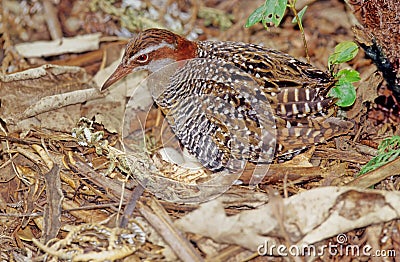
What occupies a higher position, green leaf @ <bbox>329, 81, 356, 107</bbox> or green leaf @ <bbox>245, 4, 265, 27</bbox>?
green leaf @ <bbox>245, 4, 265, 27</bbox>

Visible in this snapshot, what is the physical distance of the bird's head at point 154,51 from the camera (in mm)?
4363

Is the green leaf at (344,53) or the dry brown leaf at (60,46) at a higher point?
the dry brown leaf at (60,46)

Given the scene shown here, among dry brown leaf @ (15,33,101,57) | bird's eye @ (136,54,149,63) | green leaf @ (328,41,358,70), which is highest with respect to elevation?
dry brown leaf @ (15,33,101,57)

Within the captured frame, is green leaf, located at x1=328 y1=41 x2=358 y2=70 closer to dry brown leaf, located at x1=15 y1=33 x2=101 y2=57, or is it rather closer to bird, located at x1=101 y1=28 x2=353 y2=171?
bird, located at x1=101 y1=28 x2=353 y2=171

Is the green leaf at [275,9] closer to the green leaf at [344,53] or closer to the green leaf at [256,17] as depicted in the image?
the green leaf at [256,17]

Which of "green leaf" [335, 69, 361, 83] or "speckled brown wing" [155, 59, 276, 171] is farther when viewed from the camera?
"green leaf" [335, 69, 361, 83]

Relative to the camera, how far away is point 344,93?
164 inches

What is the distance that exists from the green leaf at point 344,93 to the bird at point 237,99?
4 centimetres

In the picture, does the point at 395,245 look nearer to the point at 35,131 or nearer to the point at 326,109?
the point at 326,109

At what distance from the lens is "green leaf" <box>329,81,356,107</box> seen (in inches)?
164

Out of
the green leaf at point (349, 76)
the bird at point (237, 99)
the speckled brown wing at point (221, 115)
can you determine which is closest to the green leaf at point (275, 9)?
the bird at point (237, 99)

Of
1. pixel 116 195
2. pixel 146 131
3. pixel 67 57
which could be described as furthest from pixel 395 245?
pixel 67 57

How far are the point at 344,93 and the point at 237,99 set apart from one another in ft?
2.35

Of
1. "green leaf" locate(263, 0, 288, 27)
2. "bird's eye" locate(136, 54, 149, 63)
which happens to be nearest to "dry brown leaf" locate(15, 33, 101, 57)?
"bird's eye" locate(136, 54, 149, 63)
